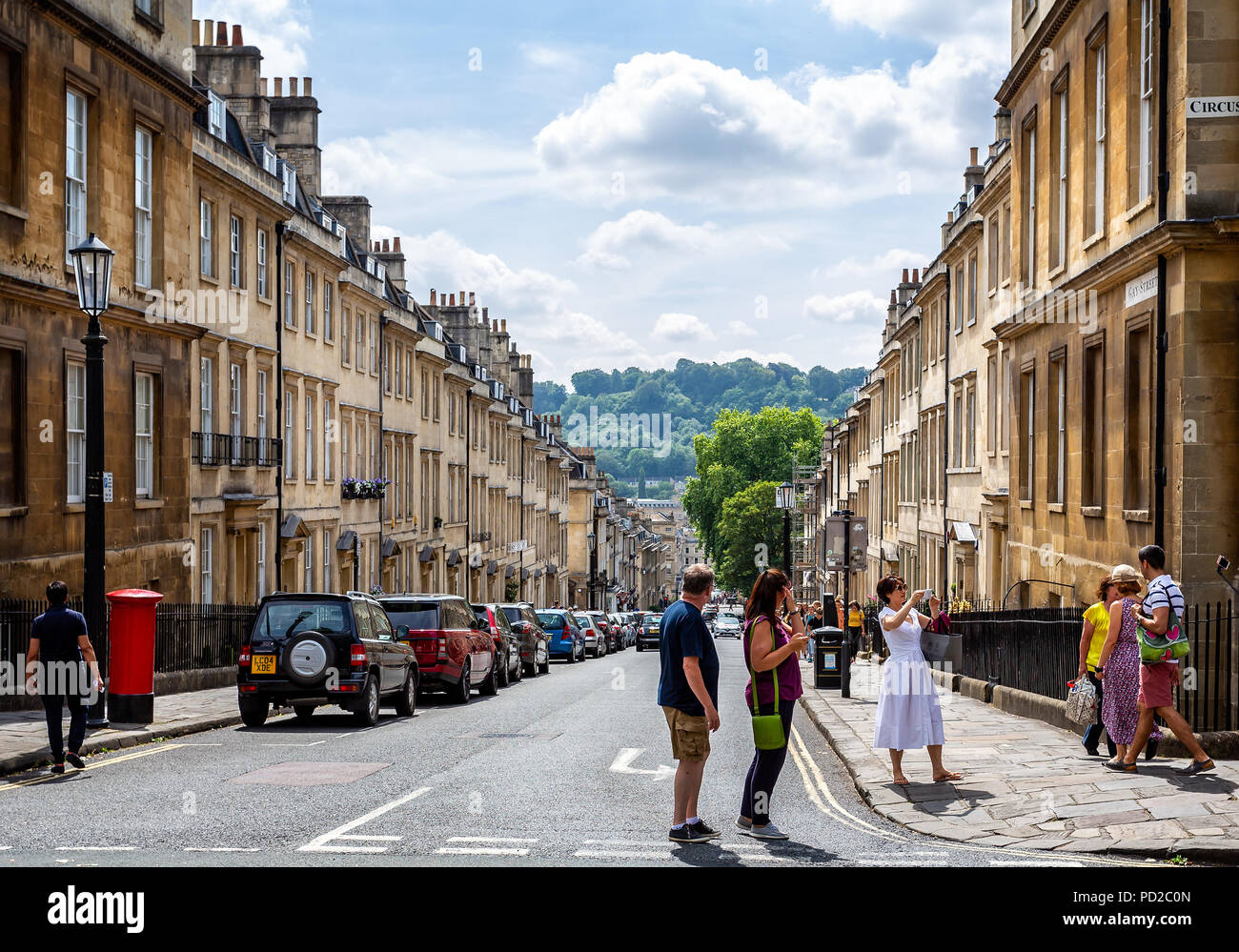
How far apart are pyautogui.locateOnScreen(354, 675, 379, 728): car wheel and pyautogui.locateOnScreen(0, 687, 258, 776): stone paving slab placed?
5.74ft

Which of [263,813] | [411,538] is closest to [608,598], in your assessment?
[411,538]

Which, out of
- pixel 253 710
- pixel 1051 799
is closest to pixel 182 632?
pixel 253 710

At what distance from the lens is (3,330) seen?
18.8 metres

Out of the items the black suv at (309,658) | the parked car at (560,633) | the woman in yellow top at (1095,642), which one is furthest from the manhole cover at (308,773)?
the parked car at (560,633)

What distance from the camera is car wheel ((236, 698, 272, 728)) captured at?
56.6 ft

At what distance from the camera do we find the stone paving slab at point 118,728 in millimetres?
12961

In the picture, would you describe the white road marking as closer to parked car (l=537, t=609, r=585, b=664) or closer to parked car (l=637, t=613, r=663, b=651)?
parked car (l=537, t=609, r=585, b=664)

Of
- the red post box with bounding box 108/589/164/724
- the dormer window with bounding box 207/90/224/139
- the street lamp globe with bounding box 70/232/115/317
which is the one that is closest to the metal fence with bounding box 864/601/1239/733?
the red post box with bounding box 108/589/164/724

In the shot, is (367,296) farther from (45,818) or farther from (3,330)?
(45,818)

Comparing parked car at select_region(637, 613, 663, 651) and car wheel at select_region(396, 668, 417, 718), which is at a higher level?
car wheel at select_region(396, 668, 417, 718)

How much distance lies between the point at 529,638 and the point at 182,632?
435 inches

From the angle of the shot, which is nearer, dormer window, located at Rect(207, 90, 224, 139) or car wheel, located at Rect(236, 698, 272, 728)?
car wheel, located at Rect(236, 698, 272, 728)

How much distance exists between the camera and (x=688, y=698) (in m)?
9.01

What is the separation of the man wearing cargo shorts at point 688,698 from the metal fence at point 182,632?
1157cm
